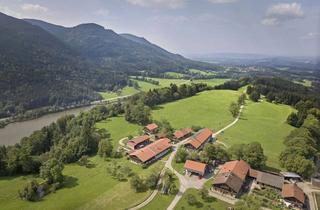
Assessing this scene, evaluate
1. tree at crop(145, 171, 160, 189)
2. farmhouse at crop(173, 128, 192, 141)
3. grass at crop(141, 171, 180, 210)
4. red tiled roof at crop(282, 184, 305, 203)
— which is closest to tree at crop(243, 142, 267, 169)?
red tiled roof at crop(282, 184, 305, 203)

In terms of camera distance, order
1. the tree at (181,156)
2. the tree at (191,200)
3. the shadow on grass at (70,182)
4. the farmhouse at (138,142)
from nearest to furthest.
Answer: the tree at (191,200), the shadow on grass at (70,182), the tree at (181,156), the farmhouse at (138,142)

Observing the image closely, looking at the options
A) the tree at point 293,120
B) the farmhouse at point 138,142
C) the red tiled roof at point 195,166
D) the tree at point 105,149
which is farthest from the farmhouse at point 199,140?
the tree at point 293,120

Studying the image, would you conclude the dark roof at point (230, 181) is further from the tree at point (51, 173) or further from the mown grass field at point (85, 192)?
the tree at point (51, 173)

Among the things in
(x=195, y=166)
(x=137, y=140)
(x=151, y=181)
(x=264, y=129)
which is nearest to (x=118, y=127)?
(x=137, y=140)

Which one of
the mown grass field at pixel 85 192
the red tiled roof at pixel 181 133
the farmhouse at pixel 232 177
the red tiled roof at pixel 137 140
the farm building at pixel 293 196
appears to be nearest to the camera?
the mown grass field at pixel 85 192

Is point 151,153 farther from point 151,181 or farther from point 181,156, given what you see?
→ point 151,181
